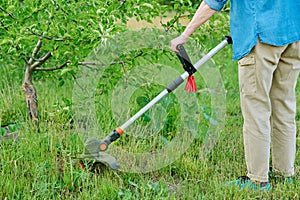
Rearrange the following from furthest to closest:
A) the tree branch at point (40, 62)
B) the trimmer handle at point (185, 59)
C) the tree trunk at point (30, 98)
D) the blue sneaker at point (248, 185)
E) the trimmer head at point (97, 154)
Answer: the tree trunk at point (30, 98)
the tree branch at point (40, 62)
the trimmer head at point (97, 154)
the blue sneaker at point (248, 185)
the trimmer handle at point (185, 59)

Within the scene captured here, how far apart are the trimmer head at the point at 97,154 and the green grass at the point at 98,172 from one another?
0.07 meters

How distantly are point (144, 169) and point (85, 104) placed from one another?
0.66 meters

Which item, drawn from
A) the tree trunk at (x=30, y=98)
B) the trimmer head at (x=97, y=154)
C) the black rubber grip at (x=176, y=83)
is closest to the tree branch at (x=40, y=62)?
the tree trunk at (x=30, y=98)

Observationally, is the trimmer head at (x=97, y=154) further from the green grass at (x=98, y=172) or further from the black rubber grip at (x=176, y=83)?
the black rubber grip at (x=176, y=83)

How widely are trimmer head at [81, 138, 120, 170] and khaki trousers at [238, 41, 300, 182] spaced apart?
35.2 inches

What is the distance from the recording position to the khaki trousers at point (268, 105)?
323 centimetres

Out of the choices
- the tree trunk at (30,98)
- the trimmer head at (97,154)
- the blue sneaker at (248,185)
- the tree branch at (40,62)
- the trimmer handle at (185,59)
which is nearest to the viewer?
the trimmer handle at (185,59)

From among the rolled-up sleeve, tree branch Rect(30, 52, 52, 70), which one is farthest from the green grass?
the rolled-up sleeve

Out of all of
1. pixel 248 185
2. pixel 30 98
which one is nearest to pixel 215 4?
pixel 248 185

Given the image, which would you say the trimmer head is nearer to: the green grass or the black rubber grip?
the green grass

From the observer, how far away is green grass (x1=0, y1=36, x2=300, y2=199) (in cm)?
335

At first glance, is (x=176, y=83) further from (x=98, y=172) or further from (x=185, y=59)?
(x=98, y=172)

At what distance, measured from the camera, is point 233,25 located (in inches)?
130

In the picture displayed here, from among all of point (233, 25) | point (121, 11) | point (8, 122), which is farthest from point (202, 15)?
point (8, 122)
